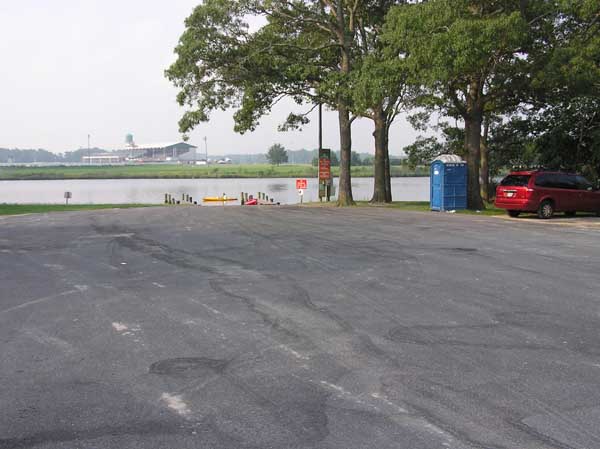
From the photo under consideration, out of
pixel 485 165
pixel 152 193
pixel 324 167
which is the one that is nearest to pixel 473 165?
pixel 324 167

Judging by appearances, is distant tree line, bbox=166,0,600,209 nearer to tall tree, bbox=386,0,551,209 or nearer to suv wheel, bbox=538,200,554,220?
tall tree, bbox=386,0,551,209

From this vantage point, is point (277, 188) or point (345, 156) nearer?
point (345, 156)

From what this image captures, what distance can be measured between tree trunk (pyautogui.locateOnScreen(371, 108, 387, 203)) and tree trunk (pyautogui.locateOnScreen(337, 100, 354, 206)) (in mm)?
2397

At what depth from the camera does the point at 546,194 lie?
79.7ft

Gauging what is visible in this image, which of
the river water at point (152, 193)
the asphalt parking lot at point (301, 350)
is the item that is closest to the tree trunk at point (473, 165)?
the asphalt parking lot at point (301, 350)

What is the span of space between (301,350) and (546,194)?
20.3 metres

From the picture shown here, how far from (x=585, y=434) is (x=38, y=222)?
2093 cm

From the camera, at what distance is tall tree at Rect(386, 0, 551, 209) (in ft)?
77.3

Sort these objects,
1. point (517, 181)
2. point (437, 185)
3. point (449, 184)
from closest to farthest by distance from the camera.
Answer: point (517, 181) → point (449, 184) → point (437, 185)

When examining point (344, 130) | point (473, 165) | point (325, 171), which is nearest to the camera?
point (473, 165)

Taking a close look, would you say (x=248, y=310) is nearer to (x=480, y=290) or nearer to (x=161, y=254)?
(x=480, y=290)

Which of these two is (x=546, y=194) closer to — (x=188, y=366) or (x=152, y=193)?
(x=188, y=366)

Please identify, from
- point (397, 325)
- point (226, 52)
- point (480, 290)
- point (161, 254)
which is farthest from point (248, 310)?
point (226, 52)

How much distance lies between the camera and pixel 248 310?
8.12 meters
